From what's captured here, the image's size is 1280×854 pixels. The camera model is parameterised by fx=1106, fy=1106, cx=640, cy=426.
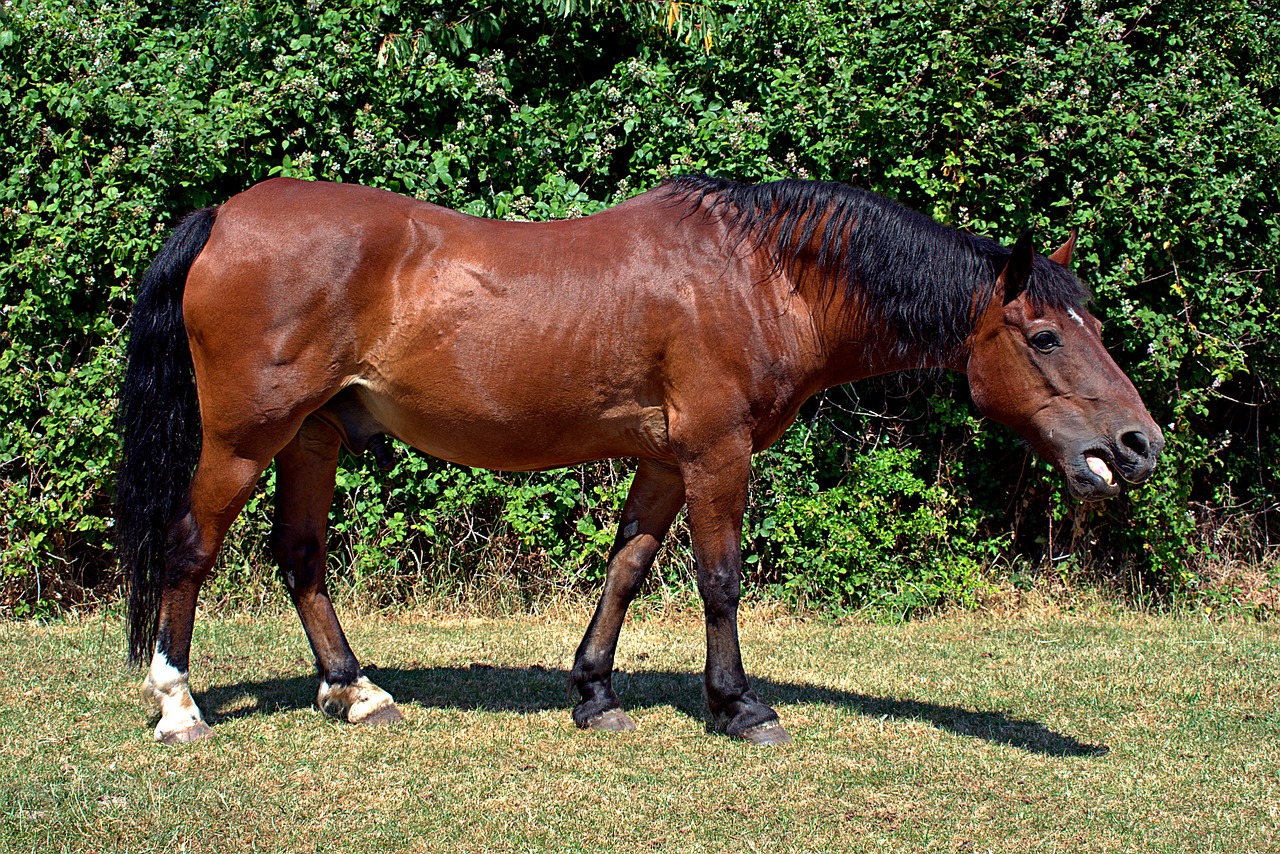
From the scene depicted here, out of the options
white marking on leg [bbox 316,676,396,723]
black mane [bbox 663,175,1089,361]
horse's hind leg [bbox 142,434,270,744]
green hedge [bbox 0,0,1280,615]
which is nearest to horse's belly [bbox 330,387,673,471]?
horse's hind leg [bbox 142,434,270,744]

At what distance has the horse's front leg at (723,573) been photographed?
172 inches

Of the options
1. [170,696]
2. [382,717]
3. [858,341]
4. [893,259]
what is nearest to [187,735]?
[170,696]

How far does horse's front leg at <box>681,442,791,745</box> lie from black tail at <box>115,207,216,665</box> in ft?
6.79

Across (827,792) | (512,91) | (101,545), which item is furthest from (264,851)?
(512,91)

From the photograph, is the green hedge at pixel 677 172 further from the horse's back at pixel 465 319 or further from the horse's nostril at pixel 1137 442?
the horse's nostril at pixel 1137 442

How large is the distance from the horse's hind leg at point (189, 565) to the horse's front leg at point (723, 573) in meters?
1.73

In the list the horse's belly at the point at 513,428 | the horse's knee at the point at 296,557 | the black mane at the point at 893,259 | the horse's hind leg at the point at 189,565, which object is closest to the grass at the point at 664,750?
the horse's hind leg at the point at 189,565

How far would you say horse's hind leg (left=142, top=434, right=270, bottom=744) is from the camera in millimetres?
4309

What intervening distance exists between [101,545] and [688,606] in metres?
3.58

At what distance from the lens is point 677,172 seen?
6.39 meters

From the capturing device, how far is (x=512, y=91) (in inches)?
268

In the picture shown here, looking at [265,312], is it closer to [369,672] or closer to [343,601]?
[369,672]

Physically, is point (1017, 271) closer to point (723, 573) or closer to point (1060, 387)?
point (1060, 387)

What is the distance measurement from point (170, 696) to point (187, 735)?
0.17 m
